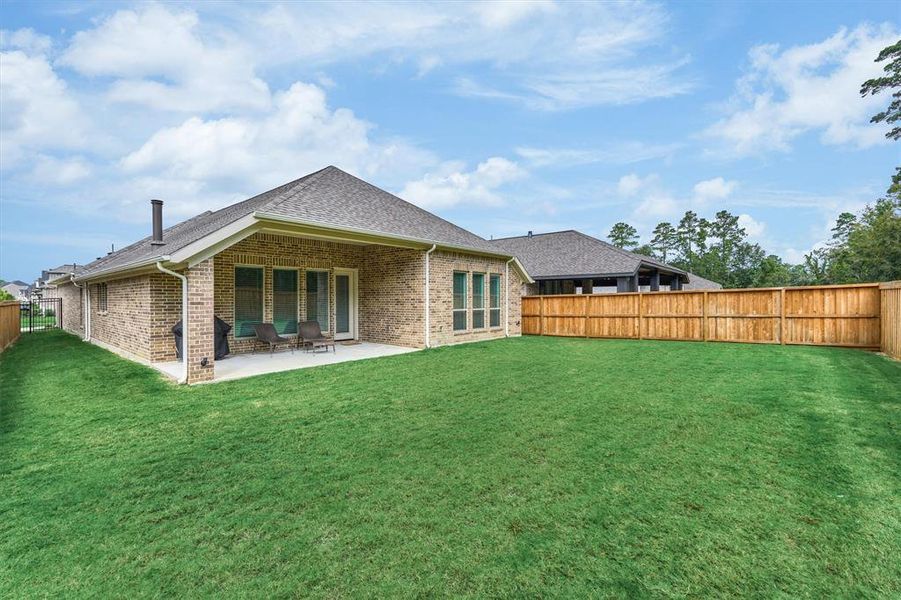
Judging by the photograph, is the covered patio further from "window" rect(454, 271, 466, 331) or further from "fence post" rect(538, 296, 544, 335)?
"fence post" rect(538, 296, 544, 335)

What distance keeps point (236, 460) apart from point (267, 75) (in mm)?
13829

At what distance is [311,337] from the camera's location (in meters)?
10.4

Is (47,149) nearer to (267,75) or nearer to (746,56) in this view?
(267,75)

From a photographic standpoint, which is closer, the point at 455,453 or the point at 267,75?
the point at 455,453

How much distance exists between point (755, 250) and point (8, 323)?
187 feet

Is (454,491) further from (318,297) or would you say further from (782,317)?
(782,317)

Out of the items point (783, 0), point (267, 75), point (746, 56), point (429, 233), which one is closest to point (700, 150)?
point (746, 56)

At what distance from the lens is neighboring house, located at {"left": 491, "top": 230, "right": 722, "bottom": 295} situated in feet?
61.1

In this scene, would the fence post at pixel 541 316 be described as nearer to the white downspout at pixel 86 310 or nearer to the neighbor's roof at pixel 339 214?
the neighbor's roof at pixel 339 214

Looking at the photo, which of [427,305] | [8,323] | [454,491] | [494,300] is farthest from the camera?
[494,300]

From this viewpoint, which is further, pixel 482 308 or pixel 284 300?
pixel 482 308

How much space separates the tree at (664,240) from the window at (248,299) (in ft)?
150

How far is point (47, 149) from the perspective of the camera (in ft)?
53.0

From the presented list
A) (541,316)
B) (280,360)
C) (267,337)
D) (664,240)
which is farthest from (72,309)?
(664,240)
